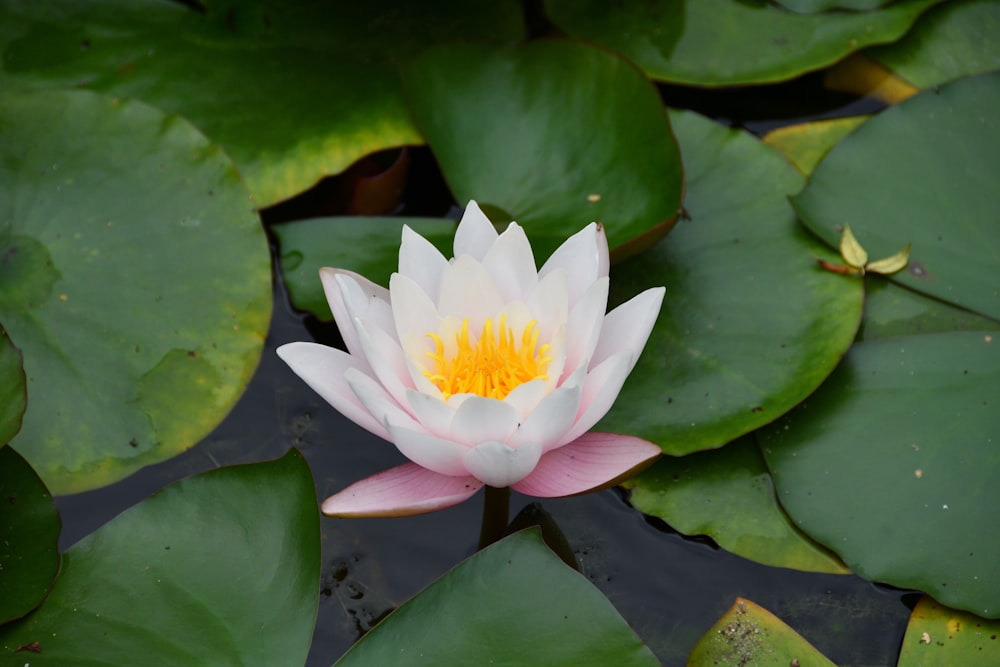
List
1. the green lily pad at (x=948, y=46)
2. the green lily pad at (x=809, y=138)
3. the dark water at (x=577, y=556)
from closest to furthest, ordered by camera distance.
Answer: the dark water at (x=577, y=556) → the green lily pad at (x=809, y=138) → the green lily pad at (x=948, y=46)

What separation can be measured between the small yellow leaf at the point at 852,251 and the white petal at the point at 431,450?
1163mm

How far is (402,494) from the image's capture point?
1594 millimetres

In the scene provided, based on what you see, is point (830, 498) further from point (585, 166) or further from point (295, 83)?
point (295, 83)

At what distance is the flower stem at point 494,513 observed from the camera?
1802 mm

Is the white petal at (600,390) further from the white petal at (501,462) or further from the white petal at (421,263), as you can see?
the white petal at (421,263)

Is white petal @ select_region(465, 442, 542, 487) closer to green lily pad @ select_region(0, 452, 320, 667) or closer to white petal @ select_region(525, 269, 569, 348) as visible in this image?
white petal @ select_region(525, 269, 569, 348)

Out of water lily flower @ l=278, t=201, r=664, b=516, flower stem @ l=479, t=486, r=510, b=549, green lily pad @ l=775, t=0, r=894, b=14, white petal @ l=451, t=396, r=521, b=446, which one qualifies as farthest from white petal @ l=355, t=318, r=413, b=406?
green lily pad @ l=775, t=0, r=894, b=14

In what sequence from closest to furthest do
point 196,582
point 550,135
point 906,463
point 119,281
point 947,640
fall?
1. point 196,582
2. point 947,640
3. point 906,463
4. point 119,281
5. point 550,135

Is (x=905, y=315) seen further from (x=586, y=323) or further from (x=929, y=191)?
(x=586, y=323)

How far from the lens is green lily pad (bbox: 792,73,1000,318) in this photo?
2150mm

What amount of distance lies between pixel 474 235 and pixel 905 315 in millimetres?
1141

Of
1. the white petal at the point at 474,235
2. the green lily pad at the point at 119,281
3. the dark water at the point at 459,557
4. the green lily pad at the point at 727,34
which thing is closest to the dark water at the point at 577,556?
the dark water at the point at 459,557

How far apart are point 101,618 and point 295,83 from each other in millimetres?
1530

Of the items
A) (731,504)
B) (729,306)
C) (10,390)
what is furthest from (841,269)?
(10,390)
